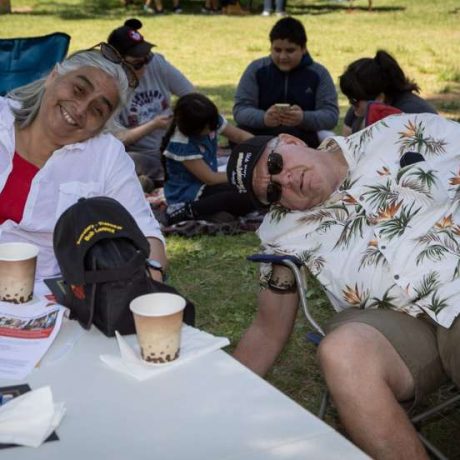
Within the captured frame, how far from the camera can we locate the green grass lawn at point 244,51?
4.09 meters

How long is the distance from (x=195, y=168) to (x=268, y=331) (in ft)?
9.26

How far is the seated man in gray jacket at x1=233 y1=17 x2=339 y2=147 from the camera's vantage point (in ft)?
20.7

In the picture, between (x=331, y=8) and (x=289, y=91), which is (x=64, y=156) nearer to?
(x=289, y=91)

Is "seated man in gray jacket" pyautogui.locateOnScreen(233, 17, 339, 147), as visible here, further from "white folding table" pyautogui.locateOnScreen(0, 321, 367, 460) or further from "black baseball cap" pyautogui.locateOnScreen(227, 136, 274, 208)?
"white folding table" pyautogui.locateOnScreen(0, 321, 367, 460)

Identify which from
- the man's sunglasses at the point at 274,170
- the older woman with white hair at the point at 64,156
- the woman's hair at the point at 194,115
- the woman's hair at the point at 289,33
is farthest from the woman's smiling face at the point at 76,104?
the woman's hair at the point at 289,33

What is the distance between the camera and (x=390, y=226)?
8.44 feet

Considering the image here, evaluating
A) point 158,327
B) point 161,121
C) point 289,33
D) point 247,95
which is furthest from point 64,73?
point 247,95

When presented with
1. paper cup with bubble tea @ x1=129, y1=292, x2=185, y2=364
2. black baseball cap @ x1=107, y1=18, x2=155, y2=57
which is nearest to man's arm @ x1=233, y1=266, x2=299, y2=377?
paper cup with bubble tea @ x1=129, y1=292, x2=185, y2=364

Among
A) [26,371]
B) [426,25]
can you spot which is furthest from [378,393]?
[426,25]

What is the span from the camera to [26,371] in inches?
73.2

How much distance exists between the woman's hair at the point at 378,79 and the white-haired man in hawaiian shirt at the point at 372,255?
2355mm

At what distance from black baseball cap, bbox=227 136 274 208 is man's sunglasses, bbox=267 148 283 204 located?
5cm

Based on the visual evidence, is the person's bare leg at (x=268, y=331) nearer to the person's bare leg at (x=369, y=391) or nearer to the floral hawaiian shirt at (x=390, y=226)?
the floral hawaiian shirt at (x=390, y=226)

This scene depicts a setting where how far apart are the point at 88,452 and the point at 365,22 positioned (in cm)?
1740
